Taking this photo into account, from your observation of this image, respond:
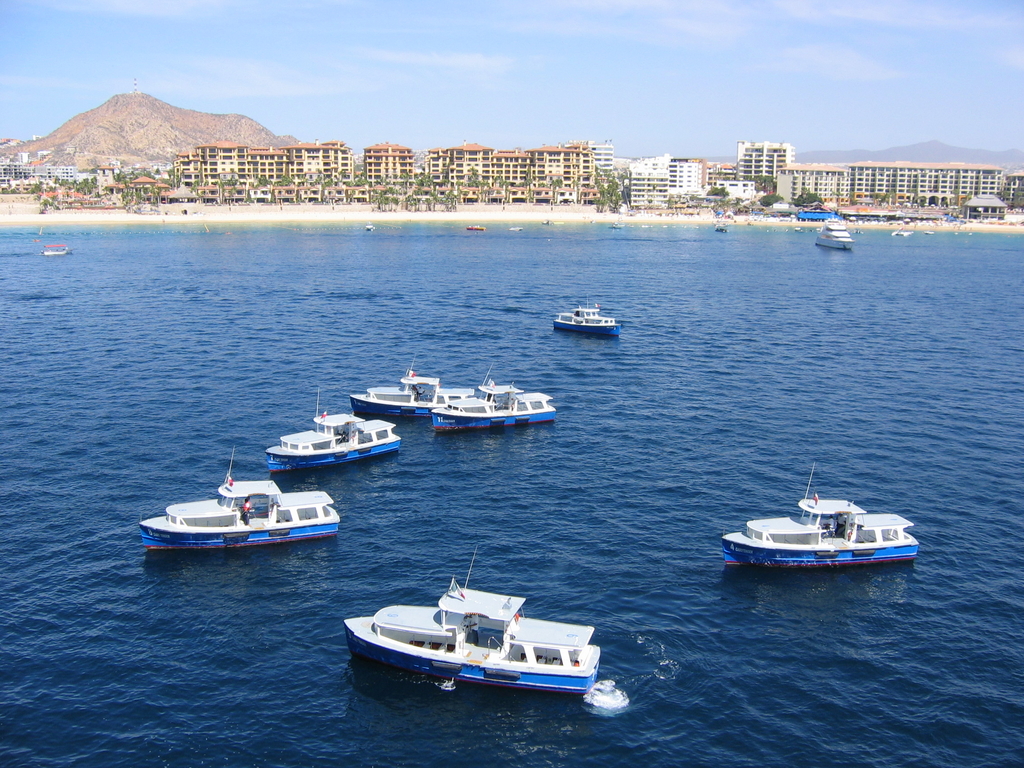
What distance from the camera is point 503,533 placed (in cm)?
4797

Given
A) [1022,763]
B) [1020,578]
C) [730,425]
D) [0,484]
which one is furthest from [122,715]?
[730,425]

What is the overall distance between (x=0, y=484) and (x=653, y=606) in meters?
43.0

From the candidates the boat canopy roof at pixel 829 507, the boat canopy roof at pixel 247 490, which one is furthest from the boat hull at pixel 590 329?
the boat canopy roof at pixel 247 490

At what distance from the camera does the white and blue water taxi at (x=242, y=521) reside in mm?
45500

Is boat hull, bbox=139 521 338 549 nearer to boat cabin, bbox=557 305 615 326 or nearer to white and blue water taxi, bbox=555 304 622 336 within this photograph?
white and blue water taxi, bbox=555 304 622 336

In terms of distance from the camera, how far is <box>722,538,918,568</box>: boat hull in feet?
145

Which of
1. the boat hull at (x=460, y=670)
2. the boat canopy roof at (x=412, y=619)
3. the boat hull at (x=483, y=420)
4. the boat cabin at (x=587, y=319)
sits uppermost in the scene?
the boat cabin at (x=587, y=319)

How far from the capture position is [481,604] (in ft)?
118

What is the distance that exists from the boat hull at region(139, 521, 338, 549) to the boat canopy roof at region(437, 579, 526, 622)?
530 inches

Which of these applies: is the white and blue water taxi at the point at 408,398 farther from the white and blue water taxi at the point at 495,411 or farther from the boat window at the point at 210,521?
the boat window at the point at 210,521

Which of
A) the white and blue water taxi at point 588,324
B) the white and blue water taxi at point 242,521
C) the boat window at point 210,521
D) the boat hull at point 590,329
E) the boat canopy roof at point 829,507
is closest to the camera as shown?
the boat canopy roof at point 829,507

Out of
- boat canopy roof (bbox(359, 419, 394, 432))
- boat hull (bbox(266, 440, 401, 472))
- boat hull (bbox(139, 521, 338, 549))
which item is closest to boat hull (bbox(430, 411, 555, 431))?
boat canopy roof (bbox(359, 419, 394, 432))

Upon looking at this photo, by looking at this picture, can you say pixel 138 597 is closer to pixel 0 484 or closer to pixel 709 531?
pixel 0 484

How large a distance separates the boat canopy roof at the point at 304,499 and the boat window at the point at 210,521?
2960 millimetres
